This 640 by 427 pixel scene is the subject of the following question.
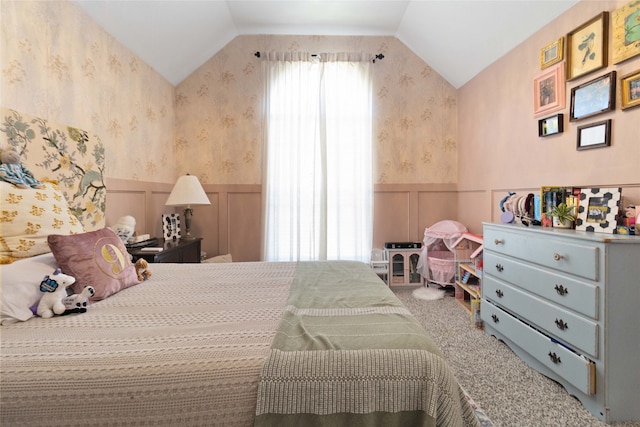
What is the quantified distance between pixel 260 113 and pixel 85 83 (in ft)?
5.83

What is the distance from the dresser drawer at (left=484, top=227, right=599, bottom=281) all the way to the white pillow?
242cm

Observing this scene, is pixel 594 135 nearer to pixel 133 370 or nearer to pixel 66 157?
pixel 133 370

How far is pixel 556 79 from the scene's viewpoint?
2248mm

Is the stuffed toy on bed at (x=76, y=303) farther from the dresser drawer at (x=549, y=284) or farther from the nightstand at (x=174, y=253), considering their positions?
the dresser drawer at (x=549, y=284)

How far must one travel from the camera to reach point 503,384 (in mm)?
1772

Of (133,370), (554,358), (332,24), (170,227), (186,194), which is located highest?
(332,24)

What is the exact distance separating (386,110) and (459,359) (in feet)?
9.09

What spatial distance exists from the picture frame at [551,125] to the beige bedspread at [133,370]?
7.79 feet

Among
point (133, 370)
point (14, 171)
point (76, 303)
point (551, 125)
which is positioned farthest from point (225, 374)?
point (551, 125)

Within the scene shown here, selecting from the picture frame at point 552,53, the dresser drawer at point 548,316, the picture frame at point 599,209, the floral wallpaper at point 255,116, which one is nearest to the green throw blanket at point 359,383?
the dresser drawer at point 548,316

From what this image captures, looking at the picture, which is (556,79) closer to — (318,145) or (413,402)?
(318,145)

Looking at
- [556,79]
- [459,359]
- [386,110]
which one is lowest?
[459,359]

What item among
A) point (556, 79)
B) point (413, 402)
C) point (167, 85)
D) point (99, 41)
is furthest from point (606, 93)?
point (167, 85)

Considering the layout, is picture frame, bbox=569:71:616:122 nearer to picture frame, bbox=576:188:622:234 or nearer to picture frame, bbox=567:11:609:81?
picture frame, bbox=567:11:609:81
